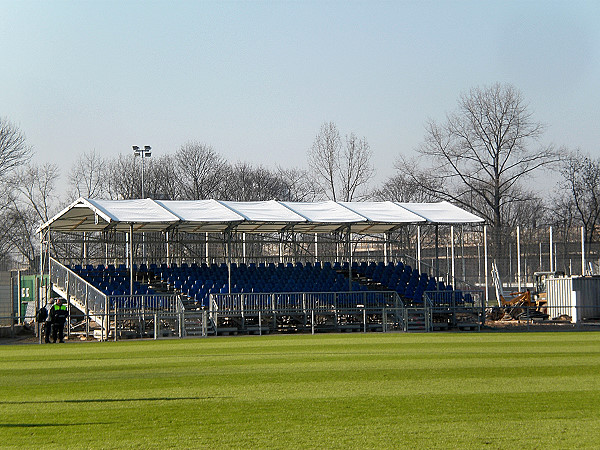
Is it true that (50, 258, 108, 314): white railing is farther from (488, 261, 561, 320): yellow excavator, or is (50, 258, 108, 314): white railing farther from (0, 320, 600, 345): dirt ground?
(488, 261, 561, 320): yellow excavator

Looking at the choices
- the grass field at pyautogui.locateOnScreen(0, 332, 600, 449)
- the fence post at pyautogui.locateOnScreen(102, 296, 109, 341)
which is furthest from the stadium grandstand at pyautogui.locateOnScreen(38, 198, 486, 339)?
the grass field at pyautogui.locateOnScreen(0, 332, 600, 449)

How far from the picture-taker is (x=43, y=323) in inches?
1125

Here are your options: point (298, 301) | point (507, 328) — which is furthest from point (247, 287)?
point (507, 328)

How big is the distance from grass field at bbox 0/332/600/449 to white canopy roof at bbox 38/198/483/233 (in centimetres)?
1092

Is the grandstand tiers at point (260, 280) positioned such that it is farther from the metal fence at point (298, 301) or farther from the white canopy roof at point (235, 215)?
the white canopy roof at point (235, 215)

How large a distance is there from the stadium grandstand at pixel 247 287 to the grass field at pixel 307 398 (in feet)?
26.0

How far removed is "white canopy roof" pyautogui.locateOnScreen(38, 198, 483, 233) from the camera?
106 ft

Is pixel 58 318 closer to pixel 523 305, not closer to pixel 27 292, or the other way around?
pixel 27 292

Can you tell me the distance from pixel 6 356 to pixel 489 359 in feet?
40.7

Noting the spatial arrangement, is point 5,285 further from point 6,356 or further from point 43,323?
point 6,356

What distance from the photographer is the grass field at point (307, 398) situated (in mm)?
9695

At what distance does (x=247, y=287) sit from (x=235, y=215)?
10.2ft

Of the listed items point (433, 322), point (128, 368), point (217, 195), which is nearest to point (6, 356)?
point (128, 368)

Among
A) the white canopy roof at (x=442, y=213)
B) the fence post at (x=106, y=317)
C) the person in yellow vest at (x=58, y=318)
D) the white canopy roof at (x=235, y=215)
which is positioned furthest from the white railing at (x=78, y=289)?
the white canopy roof at (x=442, y=213)
